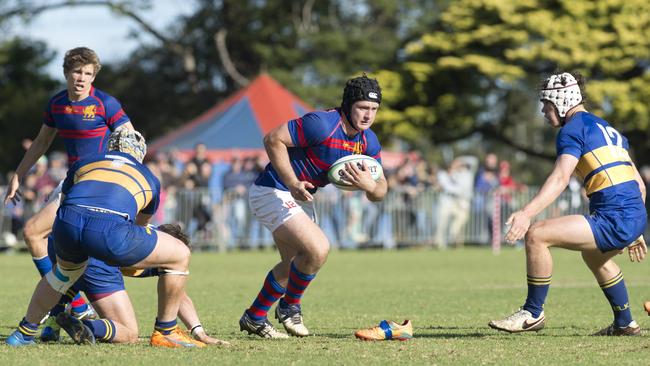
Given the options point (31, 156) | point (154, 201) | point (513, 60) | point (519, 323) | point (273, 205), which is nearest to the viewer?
point (154, 201)

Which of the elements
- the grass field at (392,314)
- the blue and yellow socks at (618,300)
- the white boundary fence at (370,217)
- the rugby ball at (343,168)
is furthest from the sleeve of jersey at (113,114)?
the white boundary fence at (370,217)

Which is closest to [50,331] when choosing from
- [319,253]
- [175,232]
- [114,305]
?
[114,305]

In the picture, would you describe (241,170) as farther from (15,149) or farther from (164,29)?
(164,29)

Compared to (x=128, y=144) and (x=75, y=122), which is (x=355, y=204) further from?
(x=128, y=144)

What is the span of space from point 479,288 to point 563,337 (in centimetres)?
541

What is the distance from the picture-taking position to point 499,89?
35.4 metres

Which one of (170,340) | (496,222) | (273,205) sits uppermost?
(273,205)

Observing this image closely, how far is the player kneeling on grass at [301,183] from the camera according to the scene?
27.6 ft

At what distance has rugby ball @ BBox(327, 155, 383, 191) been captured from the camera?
27.5 feet

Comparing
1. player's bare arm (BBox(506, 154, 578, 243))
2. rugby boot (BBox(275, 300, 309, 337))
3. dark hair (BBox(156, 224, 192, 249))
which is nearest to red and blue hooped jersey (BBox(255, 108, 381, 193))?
rugby boot (BBox(275, 300, 309, 337))

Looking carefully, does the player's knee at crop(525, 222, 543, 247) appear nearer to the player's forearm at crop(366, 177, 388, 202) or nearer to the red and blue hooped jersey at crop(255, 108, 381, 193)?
the player's forearm at crop(366, 177, 388, 202)

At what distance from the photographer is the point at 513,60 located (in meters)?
32.3

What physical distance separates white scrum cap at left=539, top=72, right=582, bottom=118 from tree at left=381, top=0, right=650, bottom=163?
69.3 feet

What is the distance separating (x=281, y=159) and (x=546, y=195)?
1971 mm
